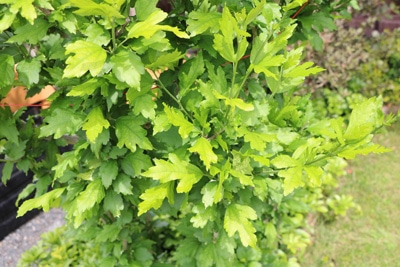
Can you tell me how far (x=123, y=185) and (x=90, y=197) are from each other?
0.15 meters

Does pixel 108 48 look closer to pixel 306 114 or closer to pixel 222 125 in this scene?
pixel 222 125

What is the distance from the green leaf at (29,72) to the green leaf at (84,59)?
46cm

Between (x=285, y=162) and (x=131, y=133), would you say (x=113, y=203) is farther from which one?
(x=285, y=162)

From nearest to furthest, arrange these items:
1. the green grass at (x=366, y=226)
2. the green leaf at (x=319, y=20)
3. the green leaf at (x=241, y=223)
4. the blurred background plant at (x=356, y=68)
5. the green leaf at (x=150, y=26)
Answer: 1. the green leaf at (x=150, y=26)
2. the green leaf at (x=241, y=223)
3. the green leaf at (x=319, y=20)
4. the green grass at (x=366, y=226)
5. the blurred background plant at (x=356, y=68)

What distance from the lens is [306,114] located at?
1.81 meters

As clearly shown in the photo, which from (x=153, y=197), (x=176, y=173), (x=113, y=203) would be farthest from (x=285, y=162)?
(x=113, y=203)

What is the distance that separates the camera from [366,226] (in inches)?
144

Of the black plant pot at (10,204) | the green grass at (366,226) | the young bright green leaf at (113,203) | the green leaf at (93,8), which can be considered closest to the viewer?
the green leaf at (93,8)

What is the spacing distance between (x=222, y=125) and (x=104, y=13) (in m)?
0.55

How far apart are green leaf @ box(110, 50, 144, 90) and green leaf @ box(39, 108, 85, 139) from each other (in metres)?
0.39

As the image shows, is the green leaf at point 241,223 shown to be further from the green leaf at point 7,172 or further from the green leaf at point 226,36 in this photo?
the green leaf at point 7,172

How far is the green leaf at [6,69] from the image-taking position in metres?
1.43

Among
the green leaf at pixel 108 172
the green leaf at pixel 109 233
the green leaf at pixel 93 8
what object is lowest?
the green leaf at pixel 109 233

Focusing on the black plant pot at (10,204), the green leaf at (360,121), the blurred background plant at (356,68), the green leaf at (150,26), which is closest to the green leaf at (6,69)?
the green leaf at (150,26)
